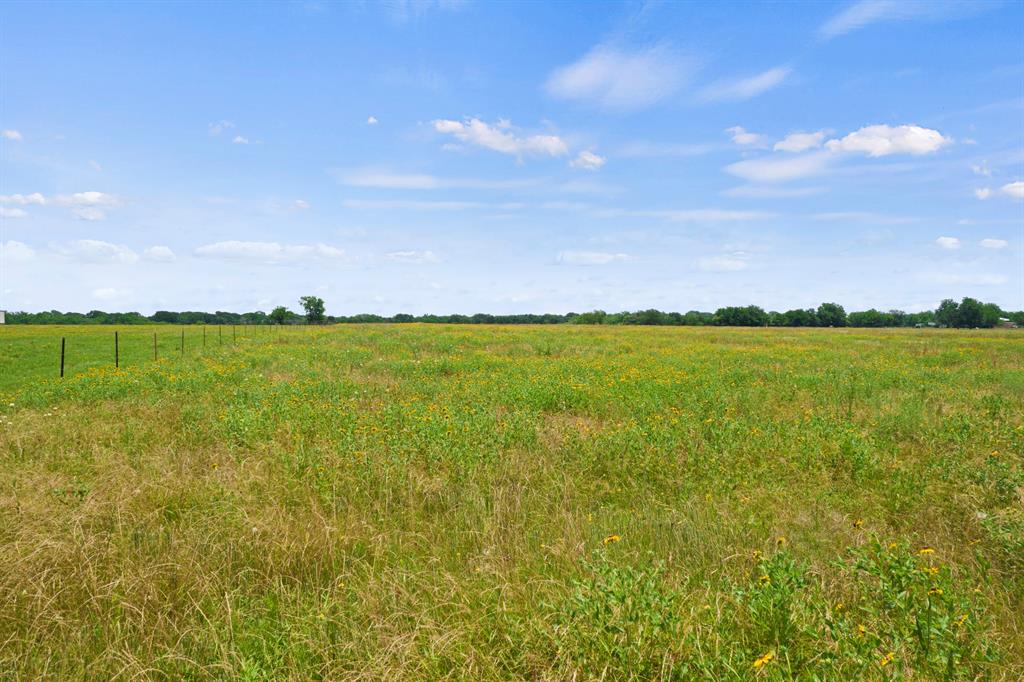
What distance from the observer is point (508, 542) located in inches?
161

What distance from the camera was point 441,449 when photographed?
6.25m

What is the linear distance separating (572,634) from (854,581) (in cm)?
208

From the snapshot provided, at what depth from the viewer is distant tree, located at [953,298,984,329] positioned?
105688mm

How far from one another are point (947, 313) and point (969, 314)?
249 inches

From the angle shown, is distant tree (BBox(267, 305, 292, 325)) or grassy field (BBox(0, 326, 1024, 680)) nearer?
grassy field (BBox(0, 326, 1024, 680))

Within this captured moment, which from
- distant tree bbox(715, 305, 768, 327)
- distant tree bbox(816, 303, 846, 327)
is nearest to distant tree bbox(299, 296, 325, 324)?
distant tree bbox(715, 305, 768, 327)

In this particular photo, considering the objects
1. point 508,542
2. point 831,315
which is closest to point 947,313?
point 831,315

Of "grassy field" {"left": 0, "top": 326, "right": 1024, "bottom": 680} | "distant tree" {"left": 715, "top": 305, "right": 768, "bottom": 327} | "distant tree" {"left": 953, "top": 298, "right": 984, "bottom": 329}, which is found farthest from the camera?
"distant tree" {"left": 715, "top": 305, "right": 768, "bottom": 327}

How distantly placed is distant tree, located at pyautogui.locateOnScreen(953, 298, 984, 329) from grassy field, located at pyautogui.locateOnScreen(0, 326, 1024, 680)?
133m

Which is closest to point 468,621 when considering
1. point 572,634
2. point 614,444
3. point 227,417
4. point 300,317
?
point 572,634

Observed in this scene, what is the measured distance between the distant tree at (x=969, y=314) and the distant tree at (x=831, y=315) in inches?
838

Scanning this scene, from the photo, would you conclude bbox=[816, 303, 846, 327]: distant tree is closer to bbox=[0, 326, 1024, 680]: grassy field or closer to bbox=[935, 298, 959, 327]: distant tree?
bbox=[935, 298, 959, 327]: distant tree

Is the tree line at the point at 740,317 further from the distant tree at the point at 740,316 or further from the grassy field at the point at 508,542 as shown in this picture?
the grassy field at the point at 508,542

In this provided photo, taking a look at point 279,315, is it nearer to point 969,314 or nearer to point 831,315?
point 831,315
